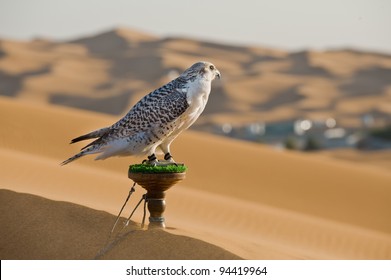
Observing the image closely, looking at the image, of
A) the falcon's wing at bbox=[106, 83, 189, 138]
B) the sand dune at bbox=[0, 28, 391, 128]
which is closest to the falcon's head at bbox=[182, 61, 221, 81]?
the falcon's wing at bbox=[106, 83, 189, 138]

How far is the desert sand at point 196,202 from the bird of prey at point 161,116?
824mm

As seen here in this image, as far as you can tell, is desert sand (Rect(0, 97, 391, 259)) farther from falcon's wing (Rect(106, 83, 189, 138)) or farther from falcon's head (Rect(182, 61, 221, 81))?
falcon's head (Rect(182, 61, 221, 81))

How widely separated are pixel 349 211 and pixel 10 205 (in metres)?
10.3

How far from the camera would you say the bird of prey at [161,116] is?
7.85 metres

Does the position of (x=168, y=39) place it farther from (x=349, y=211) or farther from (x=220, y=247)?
(x=220, y=247)

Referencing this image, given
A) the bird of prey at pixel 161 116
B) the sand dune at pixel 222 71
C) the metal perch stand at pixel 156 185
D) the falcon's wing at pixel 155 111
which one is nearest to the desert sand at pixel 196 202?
the metal perch stand at pixel 156 185

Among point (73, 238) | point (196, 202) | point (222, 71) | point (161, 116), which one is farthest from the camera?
point (222, 71)

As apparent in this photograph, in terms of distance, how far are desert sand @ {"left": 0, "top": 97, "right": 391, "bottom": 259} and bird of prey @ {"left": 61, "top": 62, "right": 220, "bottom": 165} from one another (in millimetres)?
824

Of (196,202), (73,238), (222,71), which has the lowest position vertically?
(73,238)

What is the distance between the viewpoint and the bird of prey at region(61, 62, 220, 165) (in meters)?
7.85

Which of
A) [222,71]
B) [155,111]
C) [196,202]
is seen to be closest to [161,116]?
[155,111]

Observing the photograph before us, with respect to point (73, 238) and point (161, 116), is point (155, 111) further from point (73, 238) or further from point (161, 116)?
point (73, 238)

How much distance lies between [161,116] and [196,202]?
8.09 meters

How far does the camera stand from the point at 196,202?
15.8 metres
